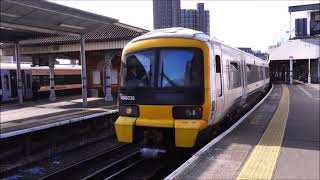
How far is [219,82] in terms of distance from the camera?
9.87 metres

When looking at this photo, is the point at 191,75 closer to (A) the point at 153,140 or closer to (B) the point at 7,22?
(A) the point at 153,140

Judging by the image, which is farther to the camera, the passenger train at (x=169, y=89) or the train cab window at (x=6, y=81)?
the train cab window at (x=6, y=81)

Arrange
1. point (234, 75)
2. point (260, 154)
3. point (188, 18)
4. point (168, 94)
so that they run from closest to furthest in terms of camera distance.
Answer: point (260, 154) < point (168, 94) < point (234, 75) < point (188, 18)

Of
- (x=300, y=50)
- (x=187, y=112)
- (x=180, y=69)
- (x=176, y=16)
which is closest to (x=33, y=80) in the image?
(x=176, y=16)

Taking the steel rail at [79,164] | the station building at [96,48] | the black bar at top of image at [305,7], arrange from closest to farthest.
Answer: the steel rail at [79,164], the station building at [96,48], the black bar at top of image at [305,7]

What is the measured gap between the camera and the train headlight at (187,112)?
28.9ft

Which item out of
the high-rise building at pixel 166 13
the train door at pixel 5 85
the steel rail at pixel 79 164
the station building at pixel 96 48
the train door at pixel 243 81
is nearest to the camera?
the steel rail at pixel 79 164

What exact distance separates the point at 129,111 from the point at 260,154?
2.98 metres

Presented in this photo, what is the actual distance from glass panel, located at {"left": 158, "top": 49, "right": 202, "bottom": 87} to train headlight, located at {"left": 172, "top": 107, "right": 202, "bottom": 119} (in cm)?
50

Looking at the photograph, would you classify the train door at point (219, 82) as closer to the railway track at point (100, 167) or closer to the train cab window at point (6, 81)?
the railway track at point (100, 167)

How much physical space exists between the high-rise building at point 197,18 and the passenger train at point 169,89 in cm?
2898

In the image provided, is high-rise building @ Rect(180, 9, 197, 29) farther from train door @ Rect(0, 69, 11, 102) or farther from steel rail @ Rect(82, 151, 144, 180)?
steel rail @ Rect(82, 151, 144, 180)

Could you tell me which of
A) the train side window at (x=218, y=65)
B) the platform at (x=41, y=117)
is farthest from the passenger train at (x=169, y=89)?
the platform at (x=41, y=117)

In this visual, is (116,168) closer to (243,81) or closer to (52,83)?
(243,81)
